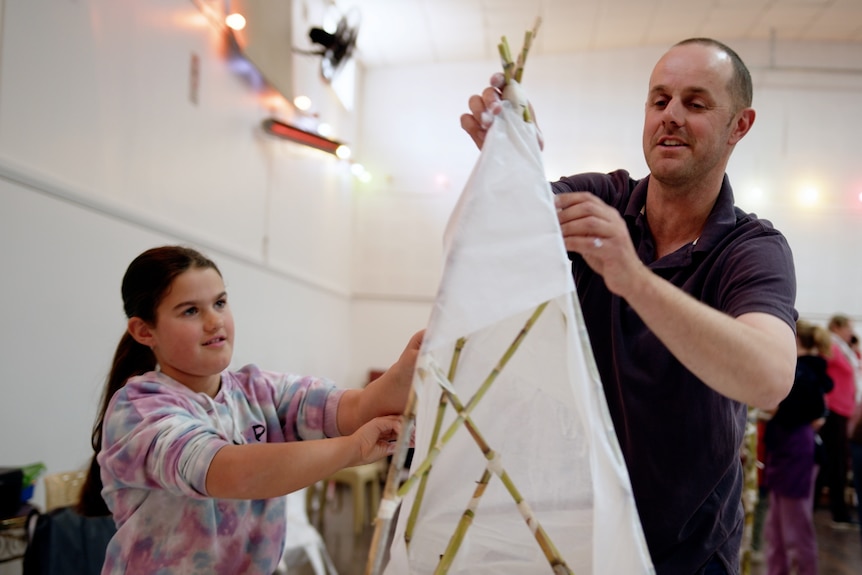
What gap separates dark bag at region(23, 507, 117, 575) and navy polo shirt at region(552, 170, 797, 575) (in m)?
1.42

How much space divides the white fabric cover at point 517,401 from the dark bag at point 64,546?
4.34 feet

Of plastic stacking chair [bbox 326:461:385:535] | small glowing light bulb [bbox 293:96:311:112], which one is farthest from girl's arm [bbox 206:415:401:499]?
small glowing light bulb [bbox 293:96:311:112]

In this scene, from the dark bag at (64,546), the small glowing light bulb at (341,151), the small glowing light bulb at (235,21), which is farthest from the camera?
the small glowing light bulb at (341,151)

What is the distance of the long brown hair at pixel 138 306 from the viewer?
1268 millimetres

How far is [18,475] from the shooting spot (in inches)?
84.0

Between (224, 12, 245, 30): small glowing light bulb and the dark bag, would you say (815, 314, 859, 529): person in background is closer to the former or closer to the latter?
(224, 12, 245, 30): small glowing light bulb

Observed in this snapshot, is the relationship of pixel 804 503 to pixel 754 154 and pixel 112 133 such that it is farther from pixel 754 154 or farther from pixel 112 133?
pixel 754 154

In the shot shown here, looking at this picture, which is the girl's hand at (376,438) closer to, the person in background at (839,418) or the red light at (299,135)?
the red light at (299,135)

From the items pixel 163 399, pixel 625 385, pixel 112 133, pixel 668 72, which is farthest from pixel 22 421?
pixel 668 72

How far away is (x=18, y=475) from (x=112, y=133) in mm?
1552

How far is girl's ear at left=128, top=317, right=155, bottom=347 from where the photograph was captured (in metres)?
1.29

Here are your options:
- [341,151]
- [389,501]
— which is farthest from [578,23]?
[389,501]

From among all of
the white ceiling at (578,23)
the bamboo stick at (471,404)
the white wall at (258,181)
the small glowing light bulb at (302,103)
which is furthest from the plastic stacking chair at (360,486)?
the white ceiling at (578,23)

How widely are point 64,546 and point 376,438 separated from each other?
132 centimetres
